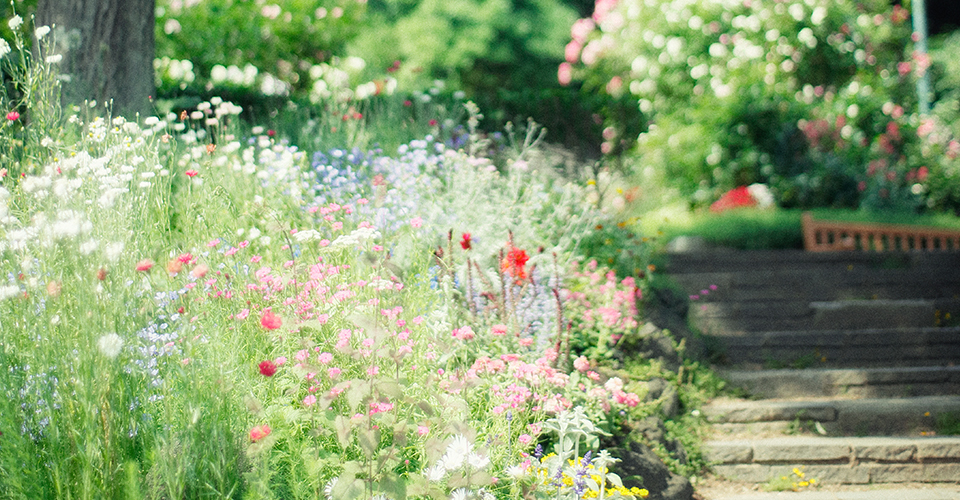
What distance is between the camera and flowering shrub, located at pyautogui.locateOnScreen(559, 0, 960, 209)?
7.48 m

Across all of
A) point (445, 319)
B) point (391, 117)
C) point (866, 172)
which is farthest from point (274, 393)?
point (866, 172)

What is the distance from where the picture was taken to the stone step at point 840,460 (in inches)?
131

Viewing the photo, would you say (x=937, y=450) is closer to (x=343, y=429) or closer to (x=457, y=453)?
(x=457, y=453)

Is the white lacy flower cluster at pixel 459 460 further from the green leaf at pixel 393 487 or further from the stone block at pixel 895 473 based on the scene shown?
the stone block at pixel 895 473

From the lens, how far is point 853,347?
14.2 feet

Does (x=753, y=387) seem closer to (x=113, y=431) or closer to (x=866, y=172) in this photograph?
(x=113, y=431)

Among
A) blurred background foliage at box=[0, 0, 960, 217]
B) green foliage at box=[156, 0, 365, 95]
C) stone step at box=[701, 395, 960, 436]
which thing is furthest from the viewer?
green foliage at box=[156, 0, 365, 95]

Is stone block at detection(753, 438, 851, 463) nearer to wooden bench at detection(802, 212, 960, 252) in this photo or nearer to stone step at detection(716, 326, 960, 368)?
stone step at detection(716, 326, 960, 368)

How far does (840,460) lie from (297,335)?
8.98 ft

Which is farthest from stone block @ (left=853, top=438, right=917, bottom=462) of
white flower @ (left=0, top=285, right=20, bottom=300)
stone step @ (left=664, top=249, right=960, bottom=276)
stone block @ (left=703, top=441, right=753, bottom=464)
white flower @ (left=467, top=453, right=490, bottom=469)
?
white flower @ (left=0, top=285, right=20, bottom=300)

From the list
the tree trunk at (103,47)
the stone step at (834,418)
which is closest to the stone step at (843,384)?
the stone step at (834,418)

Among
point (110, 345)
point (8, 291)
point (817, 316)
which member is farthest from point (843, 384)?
point (8, 291)

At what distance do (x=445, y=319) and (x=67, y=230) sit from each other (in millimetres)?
1462

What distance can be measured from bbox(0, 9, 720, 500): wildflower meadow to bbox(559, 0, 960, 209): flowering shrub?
4.47m
